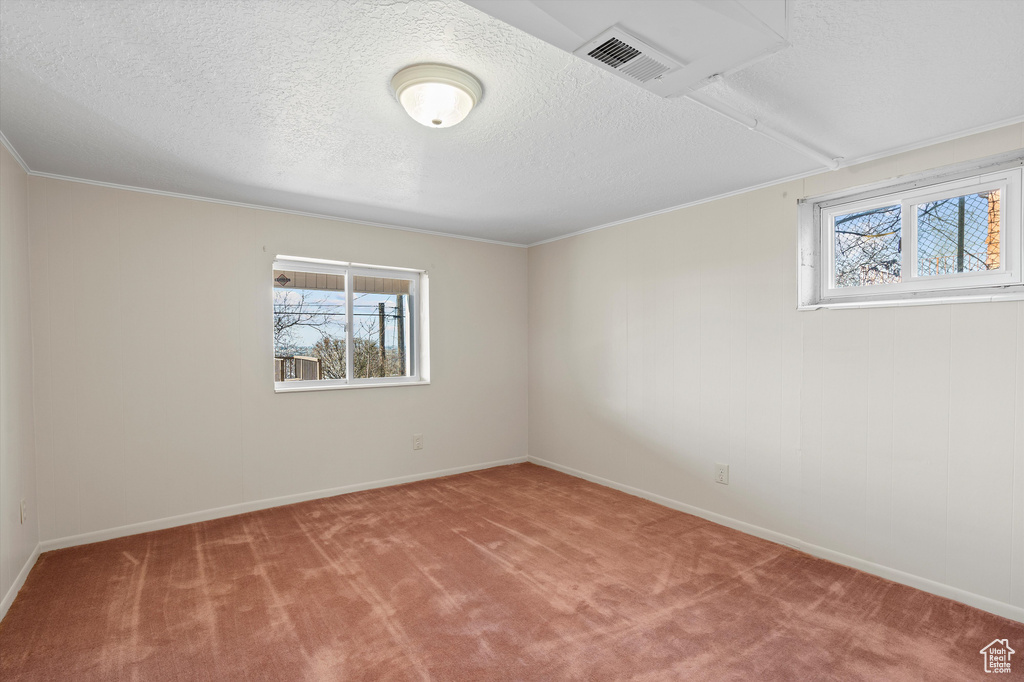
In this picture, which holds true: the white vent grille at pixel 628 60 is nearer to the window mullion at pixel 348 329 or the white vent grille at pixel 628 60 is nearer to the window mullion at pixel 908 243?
the window mullion at pixel 908 243

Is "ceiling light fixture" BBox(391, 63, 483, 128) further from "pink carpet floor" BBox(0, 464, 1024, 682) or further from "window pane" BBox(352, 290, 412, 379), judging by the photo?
"window pane" BBox(352, 290, 412, 379)

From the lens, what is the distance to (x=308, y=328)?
4156 millimetres

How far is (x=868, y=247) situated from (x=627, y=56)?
7.14 feet

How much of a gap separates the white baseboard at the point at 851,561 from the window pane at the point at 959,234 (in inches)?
62.8

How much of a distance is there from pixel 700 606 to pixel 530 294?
346 centimetres

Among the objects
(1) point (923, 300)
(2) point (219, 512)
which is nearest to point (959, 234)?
(1) point (923, 300)

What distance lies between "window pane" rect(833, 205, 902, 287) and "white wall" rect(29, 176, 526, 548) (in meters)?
3.16

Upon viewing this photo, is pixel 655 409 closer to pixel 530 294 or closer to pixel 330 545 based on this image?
pixel 530 294

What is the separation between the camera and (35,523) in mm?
2973

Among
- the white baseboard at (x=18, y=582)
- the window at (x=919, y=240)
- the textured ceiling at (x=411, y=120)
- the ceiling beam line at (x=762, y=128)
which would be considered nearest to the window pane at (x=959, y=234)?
the window at (x=919, y=240)

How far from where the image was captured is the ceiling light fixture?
1888 millimetres

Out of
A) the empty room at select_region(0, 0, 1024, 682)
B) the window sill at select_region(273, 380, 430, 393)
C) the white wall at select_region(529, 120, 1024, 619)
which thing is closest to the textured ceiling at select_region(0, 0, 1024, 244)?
the empty room at select_region(0, 0, 1024, 682)

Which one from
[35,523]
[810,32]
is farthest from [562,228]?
[35,523]

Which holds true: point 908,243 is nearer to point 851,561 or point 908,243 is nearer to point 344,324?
point 851,561
